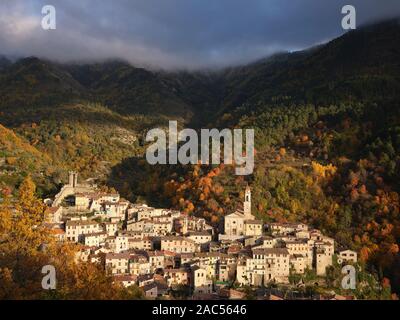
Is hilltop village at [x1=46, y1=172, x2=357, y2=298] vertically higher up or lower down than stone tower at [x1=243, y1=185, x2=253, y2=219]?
lower down

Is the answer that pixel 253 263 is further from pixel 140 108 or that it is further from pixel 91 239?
pixel 140 108

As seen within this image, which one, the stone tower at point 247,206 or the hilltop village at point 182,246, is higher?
the stone tower at point 247,206

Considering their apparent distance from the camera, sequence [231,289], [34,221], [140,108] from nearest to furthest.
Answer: [34,221]
[231,289]
[140,108]

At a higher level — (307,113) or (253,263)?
(307,113)

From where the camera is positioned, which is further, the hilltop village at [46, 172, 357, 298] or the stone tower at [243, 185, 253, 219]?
the stone tower at [243, 185, 253, 219]

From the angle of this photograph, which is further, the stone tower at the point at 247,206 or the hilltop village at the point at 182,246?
the stone tower at the point at 247,206

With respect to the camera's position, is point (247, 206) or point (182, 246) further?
point (247, 206)

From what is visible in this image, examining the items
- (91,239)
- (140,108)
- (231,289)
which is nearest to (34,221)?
(91,239)

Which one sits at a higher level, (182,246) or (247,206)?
(247,206)
